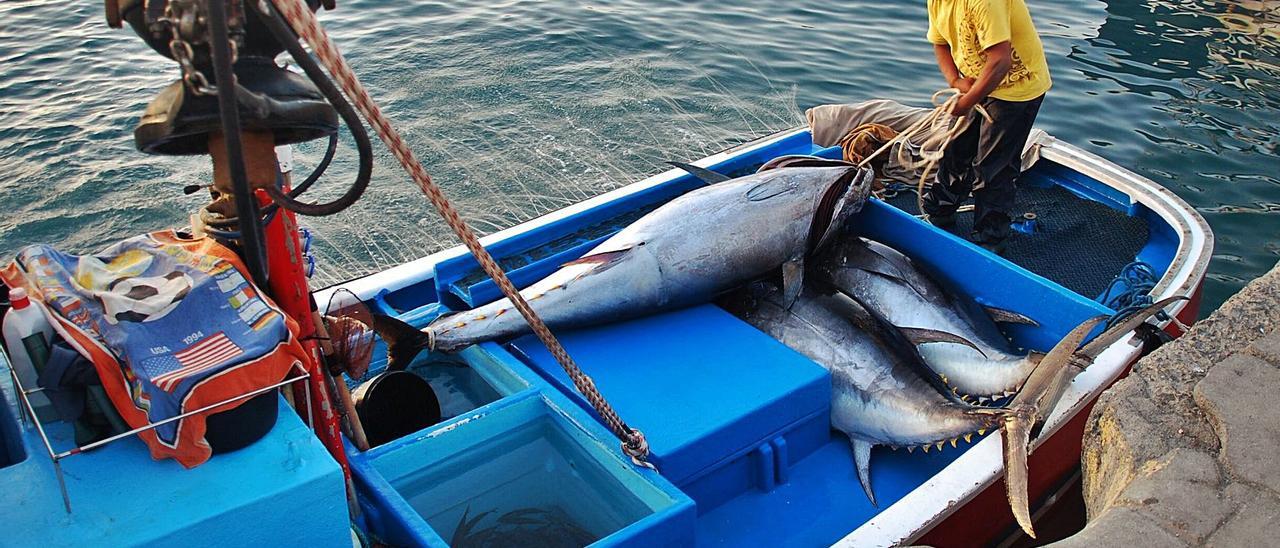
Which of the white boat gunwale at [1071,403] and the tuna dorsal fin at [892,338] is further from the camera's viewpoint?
the tuna dorsal fin at [892,338]

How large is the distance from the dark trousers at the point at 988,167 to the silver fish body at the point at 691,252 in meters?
0.98

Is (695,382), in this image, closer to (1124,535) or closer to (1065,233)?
(1124,535)

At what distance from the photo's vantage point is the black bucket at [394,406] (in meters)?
3.54

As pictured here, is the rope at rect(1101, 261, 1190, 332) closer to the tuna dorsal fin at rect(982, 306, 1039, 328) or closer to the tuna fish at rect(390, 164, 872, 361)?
the tuna dorsal fin at rect(982, 306, 1039, 328)

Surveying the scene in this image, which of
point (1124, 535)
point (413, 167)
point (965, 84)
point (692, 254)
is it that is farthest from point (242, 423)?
point (965, 84)

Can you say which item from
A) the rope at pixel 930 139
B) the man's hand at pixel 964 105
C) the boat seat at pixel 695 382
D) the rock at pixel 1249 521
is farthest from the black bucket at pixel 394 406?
the man's hand at pixel 964 105

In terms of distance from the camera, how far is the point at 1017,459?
3.52 m

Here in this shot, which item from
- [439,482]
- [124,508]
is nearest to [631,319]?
[439,482]

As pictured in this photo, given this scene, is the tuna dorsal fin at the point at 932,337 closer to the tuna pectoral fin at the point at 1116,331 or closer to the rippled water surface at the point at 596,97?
the tuna pectoral fin at the point at 1116,331

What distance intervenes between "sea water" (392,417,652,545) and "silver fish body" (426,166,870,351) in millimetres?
667

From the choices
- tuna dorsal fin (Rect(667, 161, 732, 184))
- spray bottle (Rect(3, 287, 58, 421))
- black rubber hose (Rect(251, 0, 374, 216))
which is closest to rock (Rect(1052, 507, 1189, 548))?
black rubber hose (Rect(251, 0, 374, 216))

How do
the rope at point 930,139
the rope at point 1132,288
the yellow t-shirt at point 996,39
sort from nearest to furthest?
the rope at point 1132,288 → the yellow t-shirt at point 996,39 → the rope at point 930,139

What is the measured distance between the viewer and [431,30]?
435 inches

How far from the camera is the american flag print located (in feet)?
7.34
